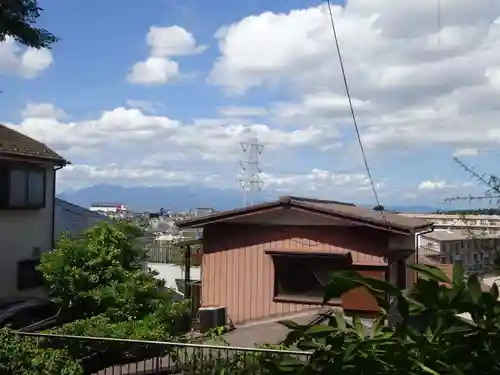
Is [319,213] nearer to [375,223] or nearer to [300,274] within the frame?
[375,223]

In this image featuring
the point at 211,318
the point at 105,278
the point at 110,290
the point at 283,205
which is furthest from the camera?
the point at 105,278

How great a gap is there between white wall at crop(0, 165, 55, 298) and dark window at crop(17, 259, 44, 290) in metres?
0.10

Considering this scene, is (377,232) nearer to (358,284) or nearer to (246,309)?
(246,309)

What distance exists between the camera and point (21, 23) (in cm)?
570

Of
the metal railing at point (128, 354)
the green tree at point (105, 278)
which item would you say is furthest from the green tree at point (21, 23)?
the green tree at point (105, 278)

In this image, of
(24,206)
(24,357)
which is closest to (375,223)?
(24,357)

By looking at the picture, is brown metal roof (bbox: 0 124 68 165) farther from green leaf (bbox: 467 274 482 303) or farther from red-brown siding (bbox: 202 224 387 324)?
green leaf (bbox: 467 274 482 303)

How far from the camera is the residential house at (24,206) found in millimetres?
14578

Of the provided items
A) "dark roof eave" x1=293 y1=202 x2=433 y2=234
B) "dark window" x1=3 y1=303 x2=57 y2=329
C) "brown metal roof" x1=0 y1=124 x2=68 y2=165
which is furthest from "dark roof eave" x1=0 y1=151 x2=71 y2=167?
"dark roof eave" x1=293 y1=202 x2=433 y2=234

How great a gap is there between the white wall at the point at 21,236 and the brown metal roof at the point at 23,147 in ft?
1.27

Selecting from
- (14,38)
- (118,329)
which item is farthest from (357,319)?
(118,329)

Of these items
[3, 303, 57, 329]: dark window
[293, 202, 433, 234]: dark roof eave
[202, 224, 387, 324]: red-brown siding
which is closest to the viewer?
[293, 202, 433, 234]: dark roof eave

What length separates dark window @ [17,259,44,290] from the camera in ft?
50.0

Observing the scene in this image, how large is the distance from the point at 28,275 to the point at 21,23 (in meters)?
10.9
